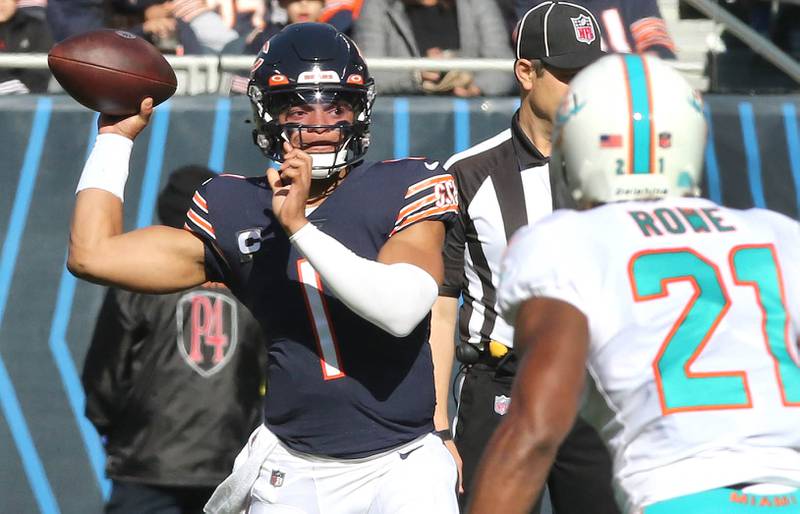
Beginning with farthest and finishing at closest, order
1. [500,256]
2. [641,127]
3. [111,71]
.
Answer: [500,256]
[111,71]
[641,127]

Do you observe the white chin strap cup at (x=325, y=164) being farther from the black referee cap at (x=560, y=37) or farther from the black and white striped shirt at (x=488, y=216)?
the black referee cap at (x=560, y=37)

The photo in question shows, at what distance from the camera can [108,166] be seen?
3379 mm

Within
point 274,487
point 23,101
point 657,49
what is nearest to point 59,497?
point 23,101

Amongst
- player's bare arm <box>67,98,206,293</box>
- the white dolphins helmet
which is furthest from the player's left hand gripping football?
the white dolphins helmet

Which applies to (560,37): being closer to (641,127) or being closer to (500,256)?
(500,256)

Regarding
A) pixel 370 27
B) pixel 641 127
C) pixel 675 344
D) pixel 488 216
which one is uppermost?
pixel 370 27

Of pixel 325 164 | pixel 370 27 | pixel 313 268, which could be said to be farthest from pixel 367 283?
pixel 370 27

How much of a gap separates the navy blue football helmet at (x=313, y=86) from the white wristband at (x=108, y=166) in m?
0.35

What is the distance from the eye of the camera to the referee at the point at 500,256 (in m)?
4.05

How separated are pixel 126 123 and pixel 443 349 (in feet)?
4.04

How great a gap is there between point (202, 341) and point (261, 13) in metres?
2.71

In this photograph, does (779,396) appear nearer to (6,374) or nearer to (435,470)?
(435,470)

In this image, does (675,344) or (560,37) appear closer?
(675,344)

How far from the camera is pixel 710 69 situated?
6480mm
